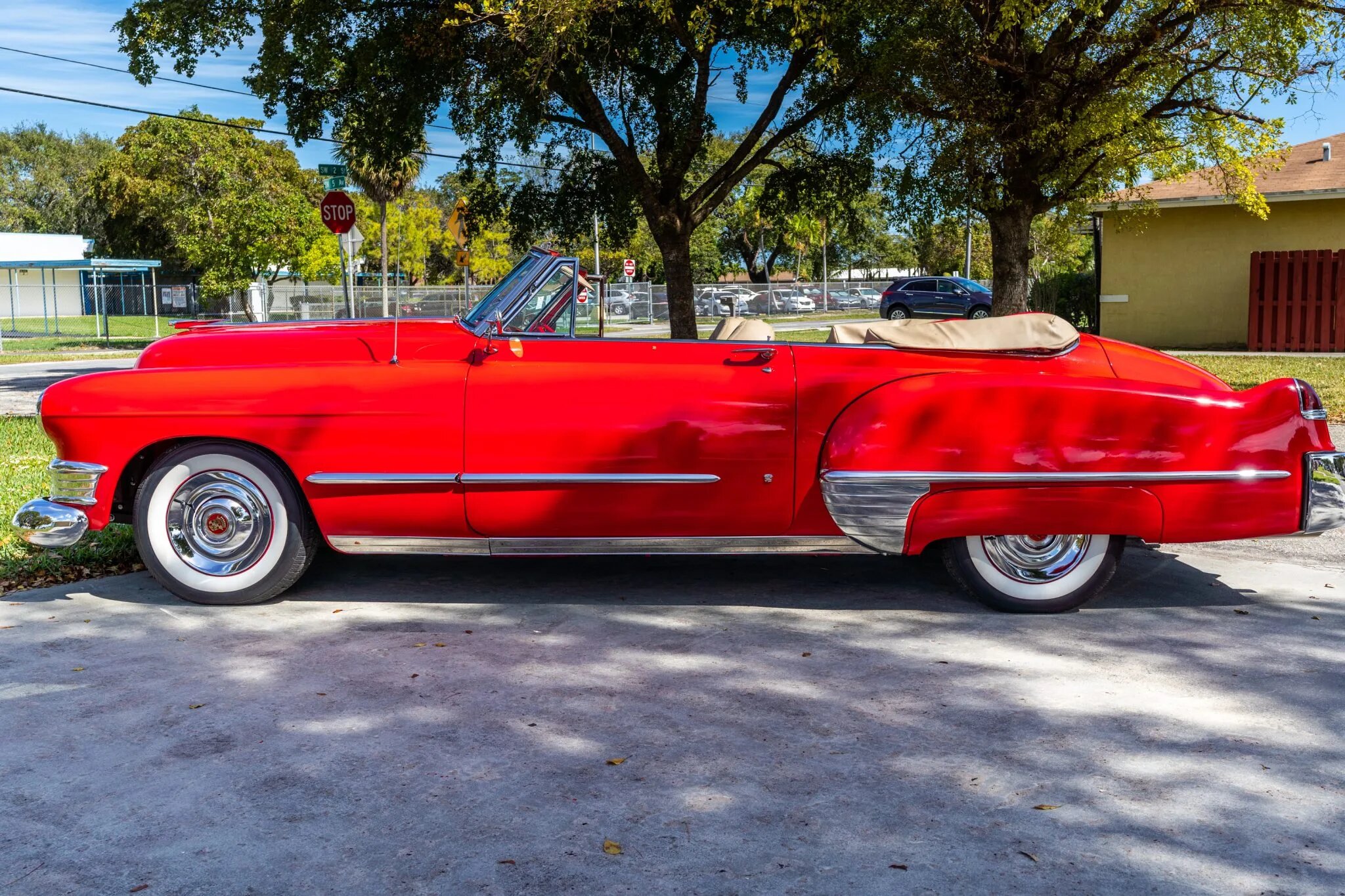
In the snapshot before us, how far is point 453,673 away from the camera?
14.0ft

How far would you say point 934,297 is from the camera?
35125 millimetres

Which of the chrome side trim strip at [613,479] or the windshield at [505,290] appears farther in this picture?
the windshield at [505,290]

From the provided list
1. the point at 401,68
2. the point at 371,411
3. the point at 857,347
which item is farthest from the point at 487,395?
the point at 401,68

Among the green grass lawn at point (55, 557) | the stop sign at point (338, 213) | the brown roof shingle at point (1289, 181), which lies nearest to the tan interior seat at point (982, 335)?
the green grass lawn at point (55, 557)

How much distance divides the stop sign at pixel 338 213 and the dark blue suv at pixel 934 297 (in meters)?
19.3

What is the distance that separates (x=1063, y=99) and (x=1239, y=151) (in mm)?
3940

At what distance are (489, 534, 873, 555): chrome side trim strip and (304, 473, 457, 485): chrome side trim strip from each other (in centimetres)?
35

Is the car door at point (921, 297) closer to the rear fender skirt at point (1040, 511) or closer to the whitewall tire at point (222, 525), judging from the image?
the rear fender skirt at point (1040, 511)

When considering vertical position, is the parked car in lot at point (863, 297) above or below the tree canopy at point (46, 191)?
below

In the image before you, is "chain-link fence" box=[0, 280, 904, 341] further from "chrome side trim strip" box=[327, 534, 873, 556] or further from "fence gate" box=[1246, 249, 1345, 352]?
"chrome side trim strip" box=[327, 534, 873, 556]

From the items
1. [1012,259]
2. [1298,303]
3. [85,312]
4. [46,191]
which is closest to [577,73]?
[1012,259]

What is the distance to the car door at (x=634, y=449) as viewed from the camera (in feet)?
15.9

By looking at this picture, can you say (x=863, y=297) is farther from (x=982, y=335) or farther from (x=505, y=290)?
(x=505, y=290)

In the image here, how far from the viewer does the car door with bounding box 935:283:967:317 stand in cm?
3462
